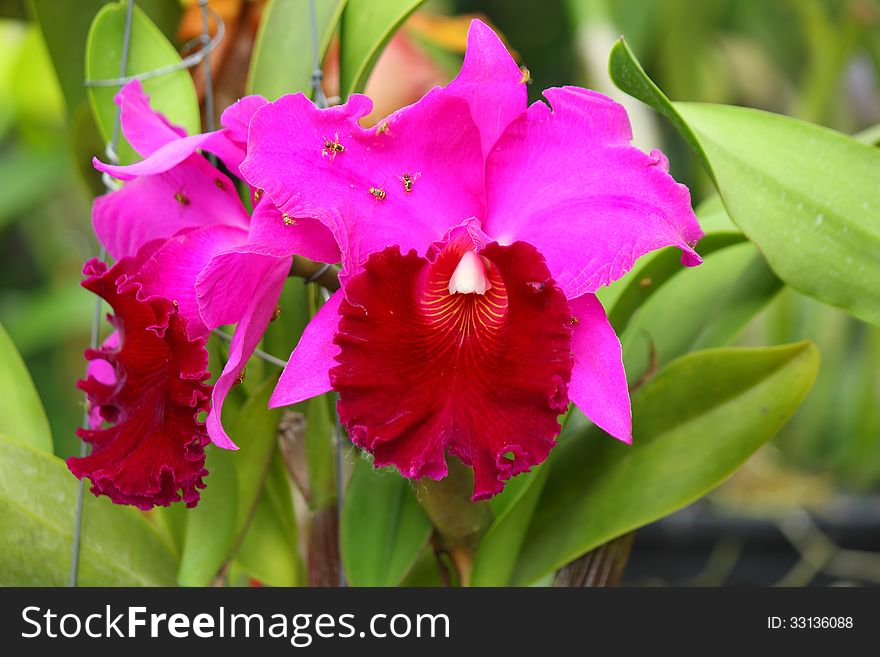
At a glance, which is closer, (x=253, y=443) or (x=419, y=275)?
(x=419, y=275)

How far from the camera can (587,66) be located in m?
1.36

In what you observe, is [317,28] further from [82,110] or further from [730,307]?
[730,307]

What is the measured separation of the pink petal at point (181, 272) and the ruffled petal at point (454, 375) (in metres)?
0.11

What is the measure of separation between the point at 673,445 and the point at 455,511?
0.53 ft

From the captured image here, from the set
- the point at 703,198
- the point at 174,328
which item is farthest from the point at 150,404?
the point at 703,198

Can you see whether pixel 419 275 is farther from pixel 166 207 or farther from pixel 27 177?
pixel 27 177

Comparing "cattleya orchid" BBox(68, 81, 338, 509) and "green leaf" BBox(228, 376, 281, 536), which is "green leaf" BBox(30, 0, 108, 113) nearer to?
"cattleya orchid" BBox(68, 81, 338, 509)

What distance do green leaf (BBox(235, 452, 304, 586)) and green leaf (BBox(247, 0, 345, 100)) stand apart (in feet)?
0.94

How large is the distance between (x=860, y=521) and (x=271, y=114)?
1527 millimetres

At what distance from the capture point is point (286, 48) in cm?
66

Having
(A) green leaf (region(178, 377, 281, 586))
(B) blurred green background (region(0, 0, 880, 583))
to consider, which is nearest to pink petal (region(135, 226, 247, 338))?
(A) green leaf (region(178, 377, 281, 586))

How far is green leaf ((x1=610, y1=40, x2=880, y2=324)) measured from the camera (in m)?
0.54

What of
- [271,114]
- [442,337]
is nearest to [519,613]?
[442,337]

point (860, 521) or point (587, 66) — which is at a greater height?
point (587, 66)
